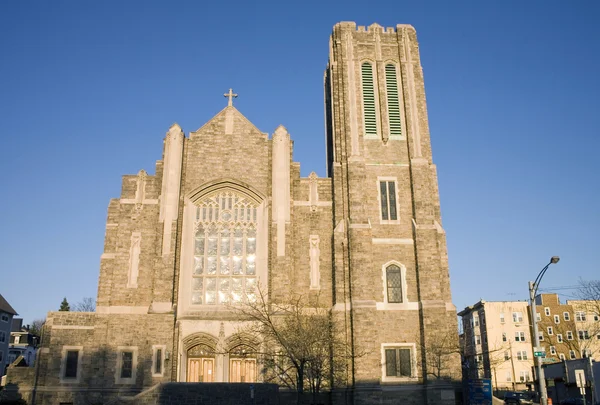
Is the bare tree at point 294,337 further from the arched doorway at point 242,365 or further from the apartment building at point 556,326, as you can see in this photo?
the apartment building at point 556,326

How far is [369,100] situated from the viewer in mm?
30281

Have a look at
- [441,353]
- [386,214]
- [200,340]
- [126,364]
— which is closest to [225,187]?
[200,340]

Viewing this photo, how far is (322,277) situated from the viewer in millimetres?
27266

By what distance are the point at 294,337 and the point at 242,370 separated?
3.98 meters

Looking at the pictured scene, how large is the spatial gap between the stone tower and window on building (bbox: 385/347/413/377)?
1.7 inches

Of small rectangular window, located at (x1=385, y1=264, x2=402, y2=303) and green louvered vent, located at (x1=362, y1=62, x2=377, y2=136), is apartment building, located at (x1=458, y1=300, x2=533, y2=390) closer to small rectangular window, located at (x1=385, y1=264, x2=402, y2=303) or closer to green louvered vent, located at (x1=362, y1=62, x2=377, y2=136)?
small rectangular window, located at (x1=385, y1=264, x2=402, y2=303)

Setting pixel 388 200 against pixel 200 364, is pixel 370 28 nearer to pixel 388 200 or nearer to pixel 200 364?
pixel 388 200

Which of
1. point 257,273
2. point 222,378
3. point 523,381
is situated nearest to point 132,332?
point 222,378

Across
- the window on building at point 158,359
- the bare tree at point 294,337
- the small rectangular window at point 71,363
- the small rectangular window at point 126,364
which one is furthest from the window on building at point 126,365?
the bare tree at point 294,337

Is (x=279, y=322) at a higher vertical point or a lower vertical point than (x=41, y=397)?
higher

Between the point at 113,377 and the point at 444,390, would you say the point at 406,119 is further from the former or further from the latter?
the point at 113,377

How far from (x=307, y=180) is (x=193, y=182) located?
5546mm

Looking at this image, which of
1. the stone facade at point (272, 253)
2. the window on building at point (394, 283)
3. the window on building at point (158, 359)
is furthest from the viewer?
the window on building at point (394, 283)

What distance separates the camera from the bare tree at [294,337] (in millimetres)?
23078
